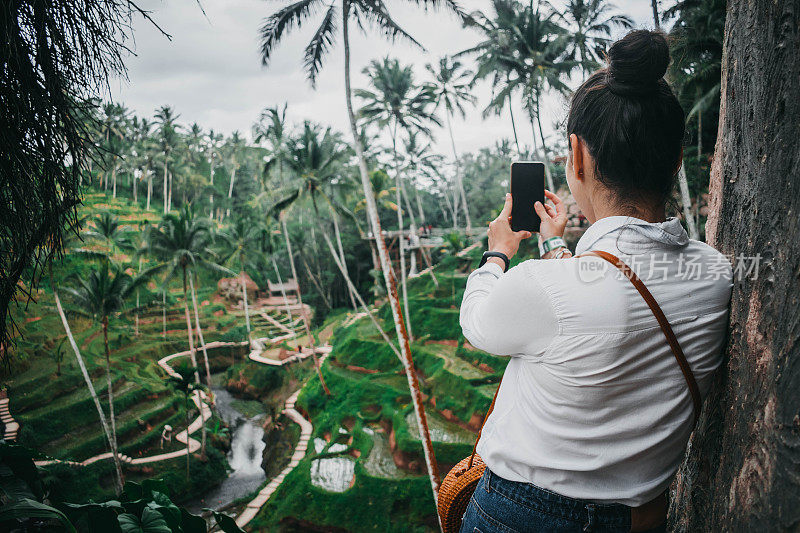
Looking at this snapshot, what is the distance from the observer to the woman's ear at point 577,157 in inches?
34.8

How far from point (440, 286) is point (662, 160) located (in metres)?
19.1

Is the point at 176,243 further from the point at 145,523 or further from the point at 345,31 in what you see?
the point at 145,523

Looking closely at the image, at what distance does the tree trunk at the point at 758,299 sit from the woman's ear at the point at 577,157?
0.31m

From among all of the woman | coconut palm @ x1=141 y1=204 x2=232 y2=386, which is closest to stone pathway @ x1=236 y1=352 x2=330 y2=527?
coconut palm @ x1=141 y1=204 x2=232 y2=386

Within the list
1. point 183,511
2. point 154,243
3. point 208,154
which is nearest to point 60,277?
point 154,243

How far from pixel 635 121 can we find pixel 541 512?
757mm

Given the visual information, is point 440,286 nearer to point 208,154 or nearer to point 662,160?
point 662,160

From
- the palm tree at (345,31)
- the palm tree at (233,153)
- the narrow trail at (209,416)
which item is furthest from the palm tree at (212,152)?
the palm tree at (345,31)

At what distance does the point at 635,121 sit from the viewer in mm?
801

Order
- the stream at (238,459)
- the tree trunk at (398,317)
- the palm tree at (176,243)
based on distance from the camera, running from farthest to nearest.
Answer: the palm tree at (176,243) → the stream at (238,459) → the tree trunk at (398,317)

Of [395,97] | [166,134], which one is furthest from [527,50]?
[166,134]

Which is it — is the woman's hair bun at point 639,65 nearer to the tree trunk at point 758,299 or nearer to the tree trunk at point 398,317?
the tree trunk at point 758,299

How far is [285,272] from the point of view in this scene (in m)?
35.2

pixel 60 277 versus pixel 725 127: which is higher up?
pixel 725 127
